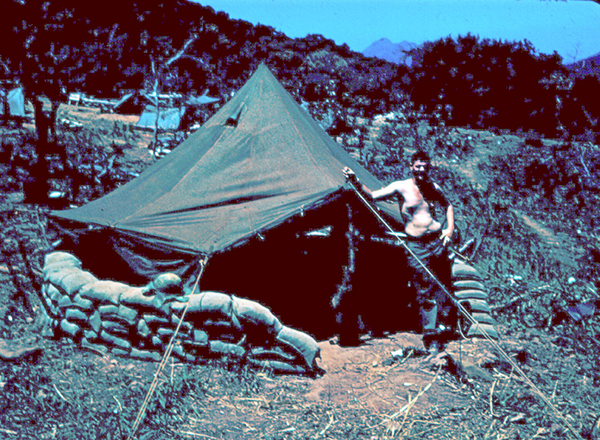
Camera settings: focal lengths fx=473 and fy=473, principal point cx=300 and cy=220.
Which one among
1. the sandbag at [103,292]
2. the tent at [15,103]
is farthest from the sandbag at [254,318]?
the tent at [15,103]

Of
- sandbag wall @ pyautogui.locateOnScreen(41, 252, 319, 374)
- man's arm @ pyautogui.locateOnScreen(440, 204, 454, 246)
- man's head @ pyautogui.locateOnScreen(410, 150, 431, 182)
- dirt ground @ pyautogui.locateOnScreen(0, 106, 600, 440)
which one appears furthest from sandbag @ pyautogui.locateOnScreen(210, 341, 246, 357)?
man's head @ pyautogui.locateOnScreen(410, 150, 431, 182)

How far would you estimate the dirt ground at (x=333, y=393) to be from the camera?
4.38 meters

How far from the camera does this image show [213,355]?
5477 millimetres

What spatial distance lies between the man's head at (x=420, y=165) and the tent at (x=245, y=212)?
868 mm

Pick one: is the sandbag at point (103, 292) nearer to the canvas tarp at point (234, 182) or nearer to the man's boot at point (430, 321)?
the canvas tarp at point (234, 182)

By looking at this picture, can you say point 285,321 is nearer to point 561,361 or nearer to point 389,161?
point 561,361

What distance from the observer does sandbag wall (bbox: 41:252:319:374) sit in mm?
5379

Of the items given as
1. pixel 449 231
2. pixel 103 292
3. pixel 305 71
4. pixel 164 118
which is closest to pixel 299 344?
pixel 449 231

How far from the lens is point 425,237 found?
5.91m

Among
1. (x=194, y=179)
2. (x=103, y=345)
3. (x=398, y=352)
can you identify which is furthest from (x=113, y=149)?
(x=398, y=352)

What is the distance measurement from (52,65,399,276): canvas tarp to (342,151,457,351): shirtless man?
2.45ft

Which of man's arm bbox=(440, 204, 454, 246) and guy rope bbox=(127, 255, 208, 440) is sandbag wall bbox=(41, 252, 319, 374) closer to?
guy rope bbox=(127, 255, 208, 440)

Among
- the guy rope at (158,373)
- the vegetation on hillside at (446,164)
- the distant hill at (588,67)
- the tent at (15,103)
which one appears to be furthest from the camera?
the tent at (15,103)

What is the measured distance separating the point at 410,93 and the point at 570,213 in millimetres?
15259
